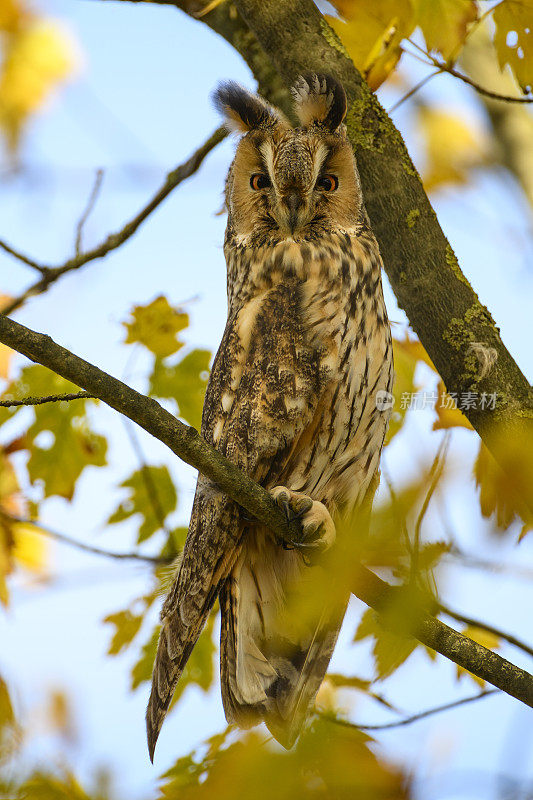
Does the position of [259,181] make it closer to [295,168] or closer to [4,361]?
[295,168]

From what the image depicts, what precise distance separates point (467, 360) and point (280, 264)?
1.96 feet

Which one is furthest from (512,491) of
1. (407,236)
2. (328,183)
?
(328,183)

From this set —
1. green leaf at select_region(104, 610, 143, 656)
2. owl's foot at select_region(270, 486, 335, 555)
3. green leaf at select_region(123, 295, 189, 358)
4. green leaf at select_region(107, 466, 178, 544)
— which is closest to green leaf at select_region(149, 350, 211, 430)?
green leaf at select_region(123, 295, 189, 358)

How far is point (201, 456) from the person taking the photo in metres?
1.59

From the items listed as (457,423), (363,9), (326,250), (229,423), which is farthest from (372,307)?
(363,9)

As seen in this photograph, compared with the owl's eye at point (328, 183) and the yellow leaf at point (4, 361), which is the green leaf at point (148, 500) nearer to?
the yellow leaf at point (4, 361)

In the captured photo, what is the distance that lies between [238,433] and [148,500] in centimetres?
85

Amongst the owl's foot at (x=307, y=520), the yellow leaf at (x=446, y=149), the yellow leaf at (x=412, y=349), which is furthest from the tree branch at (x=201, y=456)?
the yellow leaf at (x=446, y=149)

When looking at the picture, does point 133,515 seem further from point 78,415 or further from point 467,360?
point 467,360

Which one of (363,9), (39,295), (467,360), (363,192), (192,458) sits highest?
(363,9)

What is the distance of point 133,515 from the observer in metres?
2.74

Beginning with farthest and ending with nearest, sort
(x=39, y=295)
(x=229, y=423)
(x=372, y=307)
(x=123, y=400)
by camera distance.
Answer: (x=39, y=295) → (x=372, y=307) → (x=229, y=423) → (x=123, y=400)

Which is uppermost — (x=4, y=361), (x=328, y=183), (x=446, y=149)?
(x=446, y=149)

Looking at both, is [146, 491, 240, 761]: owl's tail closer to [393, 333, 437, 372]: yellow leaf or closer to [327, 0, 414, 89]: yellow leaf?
[393, 333, 437, 372]: yellow leaf
